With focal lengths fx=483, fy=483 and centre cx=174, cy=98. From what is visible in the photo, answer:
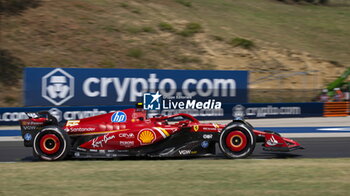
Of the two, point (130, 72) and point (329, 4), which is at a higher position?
point (329, 4)

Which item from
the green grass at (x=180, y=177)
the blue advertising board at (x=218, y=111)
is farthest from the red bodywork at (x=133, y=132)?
the blue advertising board at (x=218, y=111)

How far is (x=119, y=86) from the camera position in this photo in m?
20.5

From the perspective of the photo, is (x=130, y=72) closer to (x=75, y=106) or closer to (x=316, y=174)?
(x=75, y=106)

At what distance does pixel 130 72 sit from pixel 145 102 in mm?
1932

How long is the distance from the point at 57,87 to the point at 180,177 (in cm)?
1310

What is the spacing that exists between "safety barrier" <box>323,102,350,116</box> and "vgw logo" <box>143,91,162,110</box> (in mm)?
7692

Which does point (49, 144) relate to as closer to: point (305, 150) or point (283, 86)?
point (305, 150)

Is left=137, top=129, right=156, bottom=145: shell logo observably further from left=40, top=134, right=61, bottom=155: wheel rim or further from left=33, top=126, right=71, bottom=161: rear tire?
left=40, top=134, right=61, bottom=155: wheel rim

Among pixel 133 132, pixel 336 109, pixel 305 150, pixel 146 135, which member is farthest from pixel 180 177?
pixel 336 109

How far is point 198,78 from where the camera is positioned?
854 inches

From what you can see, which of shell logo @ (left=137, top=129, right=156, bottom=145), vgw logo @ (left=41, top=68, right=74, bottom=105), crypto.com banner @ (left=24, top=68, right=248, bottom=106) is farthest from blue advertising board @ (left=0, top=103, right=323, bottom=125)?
shell logo @ (left=137, top=129, right=156, bottom=145)

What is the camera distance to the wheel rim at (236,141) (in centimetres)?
930

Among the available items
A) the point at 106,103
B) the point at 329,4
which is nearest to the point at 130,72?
the point at 106,103

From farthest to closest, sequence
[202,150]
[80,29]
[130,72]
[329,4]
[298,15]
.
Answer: [329,4] → [298,15] → [80,29] → [130,72] → [202,150]
